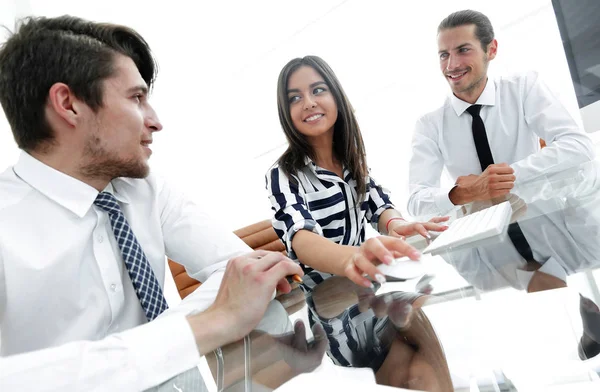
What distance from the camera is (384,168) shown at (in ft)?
12.0

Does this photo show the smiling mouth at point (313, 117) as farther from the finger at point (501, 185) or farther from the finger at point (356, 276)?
the finger at point (356, 276)

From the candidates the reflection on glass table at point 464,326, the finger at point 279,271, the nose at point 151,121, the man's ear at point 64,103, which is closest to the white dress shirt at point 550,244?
the reflection on glass table at point 464,326

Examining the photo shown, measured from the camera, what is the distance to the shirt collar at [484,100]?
2.13 meters

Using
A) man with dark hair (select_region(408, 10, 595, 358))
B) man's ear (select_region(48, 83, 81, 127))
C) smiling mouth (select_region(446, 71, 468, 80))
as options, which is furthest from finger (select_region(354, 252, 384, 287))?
smiling mouth (select_region(446, 71, 468, 80))

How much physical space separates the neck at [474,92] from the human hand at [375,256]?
1467 millimetres

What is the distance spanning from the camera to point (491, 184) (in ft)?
5.25

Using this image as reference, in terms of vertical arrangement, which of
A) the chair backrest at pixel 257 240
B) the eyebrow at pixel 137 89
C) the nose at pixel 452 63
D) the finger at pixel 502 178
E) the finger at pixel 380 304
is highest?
the eyebrow at pixel 137 89

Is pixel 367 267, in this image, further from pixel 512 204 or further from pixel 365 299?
pixel 512 204

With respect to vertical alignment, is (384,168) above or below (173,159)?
below

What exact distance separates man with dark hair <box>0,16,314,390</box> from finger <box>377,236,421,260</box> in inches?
8.2

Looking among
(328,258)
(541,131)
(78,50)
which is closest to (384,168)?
(541,131)

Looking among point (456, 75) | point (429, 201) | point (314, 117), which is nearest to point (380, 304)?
point (314, 117)

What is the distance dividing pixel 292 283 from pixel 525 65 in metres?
2.62

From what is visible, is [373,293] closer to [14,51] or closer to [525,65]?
[14,51]
